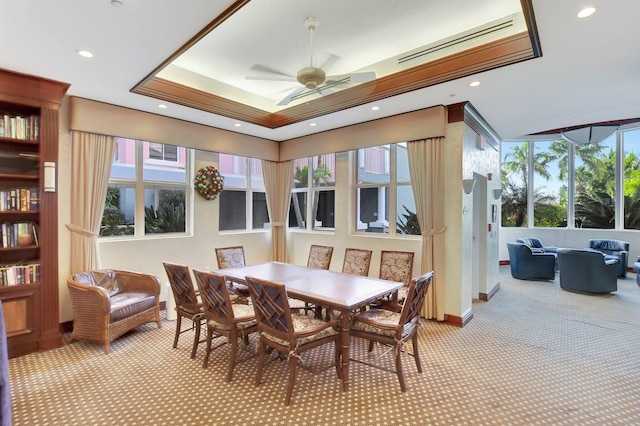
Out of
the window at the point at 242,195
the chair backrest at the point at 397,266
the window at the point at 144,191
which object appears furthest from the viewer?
the window at the point at 242,195

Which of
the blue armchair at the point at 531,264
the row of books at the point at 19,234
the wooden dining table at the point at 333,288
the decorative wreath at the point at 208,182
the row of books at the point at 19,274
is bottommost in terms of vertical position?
the blue armchair at the point at 531,264

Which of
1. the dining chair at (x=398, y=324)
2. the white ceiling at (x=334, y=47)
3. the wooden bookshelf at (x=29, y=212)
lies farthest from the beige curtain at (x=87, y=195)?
the dining chair at (x=398, y=324)

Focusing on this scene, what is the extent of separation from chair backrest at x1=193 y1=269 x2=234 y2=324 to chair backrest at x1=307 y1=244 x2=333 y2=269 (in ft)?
6.25

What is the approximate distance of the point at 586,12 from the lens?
228 centimetres

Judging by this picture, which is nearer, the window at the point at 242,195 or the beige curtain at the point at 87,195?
the beige curtain at the point at 87,195

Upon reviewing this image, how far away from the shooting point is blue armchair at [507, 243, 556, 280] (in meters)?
6.77

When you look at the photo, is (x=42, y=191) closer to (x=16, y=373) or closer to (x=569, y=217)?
(x=16, y=373)

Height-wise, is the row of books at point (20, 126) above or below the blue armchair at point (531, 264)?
above

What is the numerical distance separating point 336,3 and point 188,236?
397cm

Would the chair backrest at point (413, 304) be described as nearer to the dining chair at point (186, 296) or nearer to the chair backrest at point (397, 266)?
the chair backrest at point (397, 266)

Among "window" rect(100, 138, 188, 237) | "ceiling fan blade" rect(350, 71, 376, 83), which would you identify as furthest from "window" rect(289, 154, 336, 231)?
"ceiling fan blade" rect(350, 71, 376, 83)

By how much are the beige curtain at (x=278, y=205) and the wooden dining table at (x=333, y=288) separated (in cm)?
207

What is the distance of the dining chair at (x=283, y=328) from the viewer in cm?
249

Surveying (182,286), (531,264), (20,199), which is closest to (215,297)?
(182,286)
